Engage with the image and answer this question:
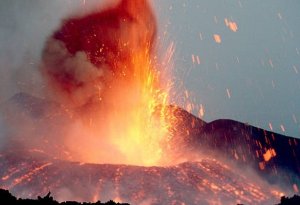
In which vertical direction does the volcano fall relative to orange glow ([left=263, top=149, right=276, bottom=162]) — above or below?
below

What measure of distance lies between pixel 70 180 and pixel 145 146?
28462mm

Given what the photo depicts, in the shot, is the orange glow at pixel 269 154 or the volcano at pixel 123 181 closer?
the volcano at pixel 123 181

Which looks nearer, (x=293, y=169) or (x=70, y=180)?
(x=70, y=180)

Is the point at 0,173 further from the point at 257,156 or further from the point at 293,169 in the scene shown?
the point at 293,169

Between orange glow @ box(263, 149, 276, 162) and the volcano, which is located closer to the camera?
the volcano

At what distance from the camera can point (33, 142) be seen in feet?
154

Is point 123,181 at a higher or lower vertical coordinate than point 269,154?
lower

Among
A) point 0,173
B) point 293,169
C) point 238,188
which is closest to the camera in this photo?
point 0,173

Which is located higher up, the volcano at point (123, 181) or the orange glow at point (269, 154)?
the orange glow at point (269, 154)

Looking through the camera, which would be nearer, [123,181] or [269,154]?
[123,181]

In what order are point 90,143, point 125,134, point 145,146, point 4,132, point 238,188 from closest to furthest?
point 238,188 < point 4,132 < point 90,143 < point 145,146 < point 125,134

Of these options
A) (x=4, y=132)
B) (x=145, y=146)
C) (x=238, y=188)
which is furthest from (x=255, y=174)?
(x=4, y=132)

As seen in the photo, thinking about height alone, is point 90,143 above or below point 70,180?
above

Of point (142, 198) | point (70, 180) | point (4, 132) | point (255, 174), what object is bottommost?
point (142, 198)
